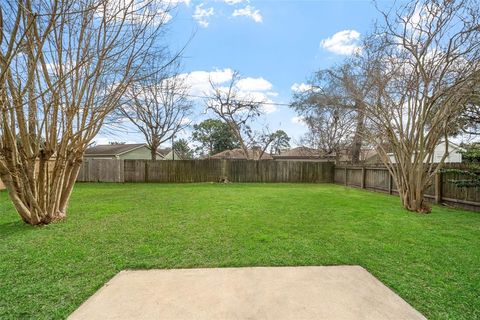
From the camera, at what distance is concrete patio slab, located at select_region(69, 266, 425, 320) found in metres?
1.80

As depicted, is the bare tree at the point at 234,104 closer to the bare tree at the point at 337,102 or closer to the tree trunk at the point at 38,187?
the bare tree at the point at 337,102

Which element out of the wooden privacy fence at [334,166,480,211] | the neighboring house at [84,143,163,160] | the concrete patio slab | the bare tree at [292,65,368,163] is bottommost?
the concrete patio slab

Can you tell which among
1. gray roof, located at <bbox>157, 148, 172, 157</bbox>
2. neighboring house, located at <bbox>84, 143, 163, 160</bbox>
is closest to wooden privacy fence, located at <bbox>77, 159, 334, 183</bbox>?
neighboring house, located at <bbox>84, 143, 163, 160</bbox>

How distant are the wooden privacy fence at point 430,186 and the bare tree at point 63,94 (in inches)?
296

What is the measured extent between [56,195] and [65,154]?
0.75 meters

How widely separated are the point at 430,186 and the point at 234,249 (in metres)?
6.78

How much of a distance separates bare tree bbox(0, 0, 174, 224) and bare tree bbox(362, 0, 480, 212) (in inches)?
191

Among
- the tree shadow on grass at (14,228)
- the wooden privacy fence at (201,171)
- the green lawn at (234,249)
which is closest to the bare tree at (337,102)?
the wooden privacy fence at (201,171)

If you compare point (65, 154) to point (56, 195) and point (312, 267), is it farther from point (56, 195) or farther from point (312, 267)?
point (312, 267)

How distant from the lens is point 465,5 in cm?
474

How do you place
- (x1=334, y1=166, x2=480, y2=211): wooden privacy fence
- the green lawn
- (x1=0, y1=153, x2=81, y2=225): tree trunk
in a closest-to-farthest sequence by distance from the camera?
the green lawn
(x1=0, y1=153, x2=81, y2=225): tree trunk
(x1=334, y1=166, x2=480, y2=211): wooden privacy fence

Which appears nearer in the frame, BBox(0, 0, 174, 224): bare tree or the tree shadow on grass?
BBox(0, 0, 174, 224): bare tree

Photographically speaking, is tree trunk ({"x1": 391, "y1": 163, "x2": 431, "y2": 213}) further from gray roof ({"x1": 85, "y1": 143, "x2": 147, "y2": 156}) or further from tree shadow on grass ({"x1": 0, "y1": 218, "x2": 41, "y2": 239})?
gray roof ({"x1": 85, "y1": 143, "x2": 147, "y2": 156})

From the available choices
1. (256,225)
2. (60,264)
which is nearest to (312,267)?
(256,225)
